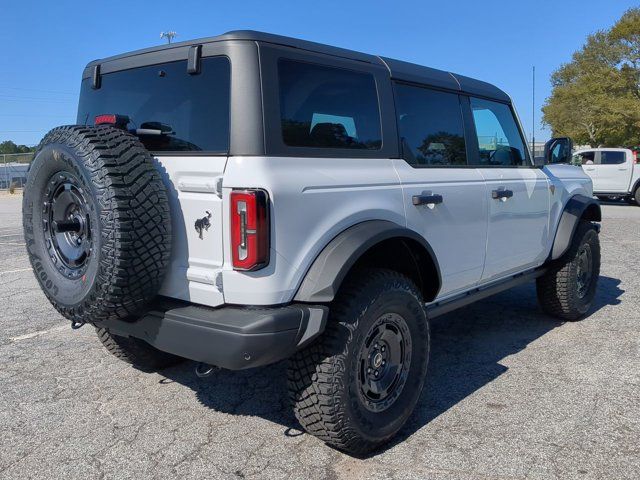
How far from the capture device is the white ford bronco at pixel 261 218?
8.03ft

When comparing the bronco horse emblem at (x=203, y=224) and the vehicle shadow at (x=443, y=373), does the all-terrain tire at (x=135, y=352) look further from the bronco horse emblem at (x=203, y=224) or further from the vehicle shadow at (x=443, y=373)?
the bronco horse emblem at (x=203, y=224)

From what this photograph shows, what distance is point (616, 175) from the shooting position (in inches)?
697

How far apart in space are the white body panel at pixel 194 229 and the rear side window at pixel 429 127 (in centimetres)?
130

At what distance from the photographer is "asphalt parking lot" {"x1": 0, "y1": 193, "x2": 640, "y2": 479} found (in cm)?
274

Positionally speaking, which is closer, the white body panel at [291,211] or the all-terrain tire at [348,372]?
the white body panel at [291,211]

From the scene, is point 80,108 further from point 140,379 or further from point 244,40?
point 140,379

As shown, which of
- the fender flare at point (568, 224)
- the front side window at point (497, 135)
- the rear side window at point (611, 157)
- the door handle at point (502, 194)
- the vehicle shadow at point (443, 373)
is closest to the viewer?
the vehicle shadow at point (443, 373)

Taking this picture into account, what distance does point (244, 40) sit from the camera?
255 cm

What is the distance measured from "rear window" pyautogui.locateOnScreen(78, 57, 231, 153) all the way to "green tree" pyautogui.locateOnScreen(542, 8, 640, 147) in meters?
33.0

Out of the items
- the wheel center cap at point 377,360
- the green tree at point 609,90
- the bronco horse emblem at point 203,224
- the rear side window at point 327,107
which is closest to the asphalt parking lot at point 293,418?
the wheel center cap at point 377,360

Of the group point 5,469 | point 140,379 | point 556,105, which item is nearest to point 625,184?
point 140,379

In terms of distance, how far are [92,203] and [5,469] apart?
1.39m

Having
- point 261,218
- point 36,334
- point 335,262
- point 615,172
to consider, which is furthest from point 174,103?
point 615,172

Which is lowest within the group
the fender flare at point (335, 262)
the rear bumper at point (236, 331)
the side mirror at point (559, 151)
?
the rear bumper at point (236, 331)
